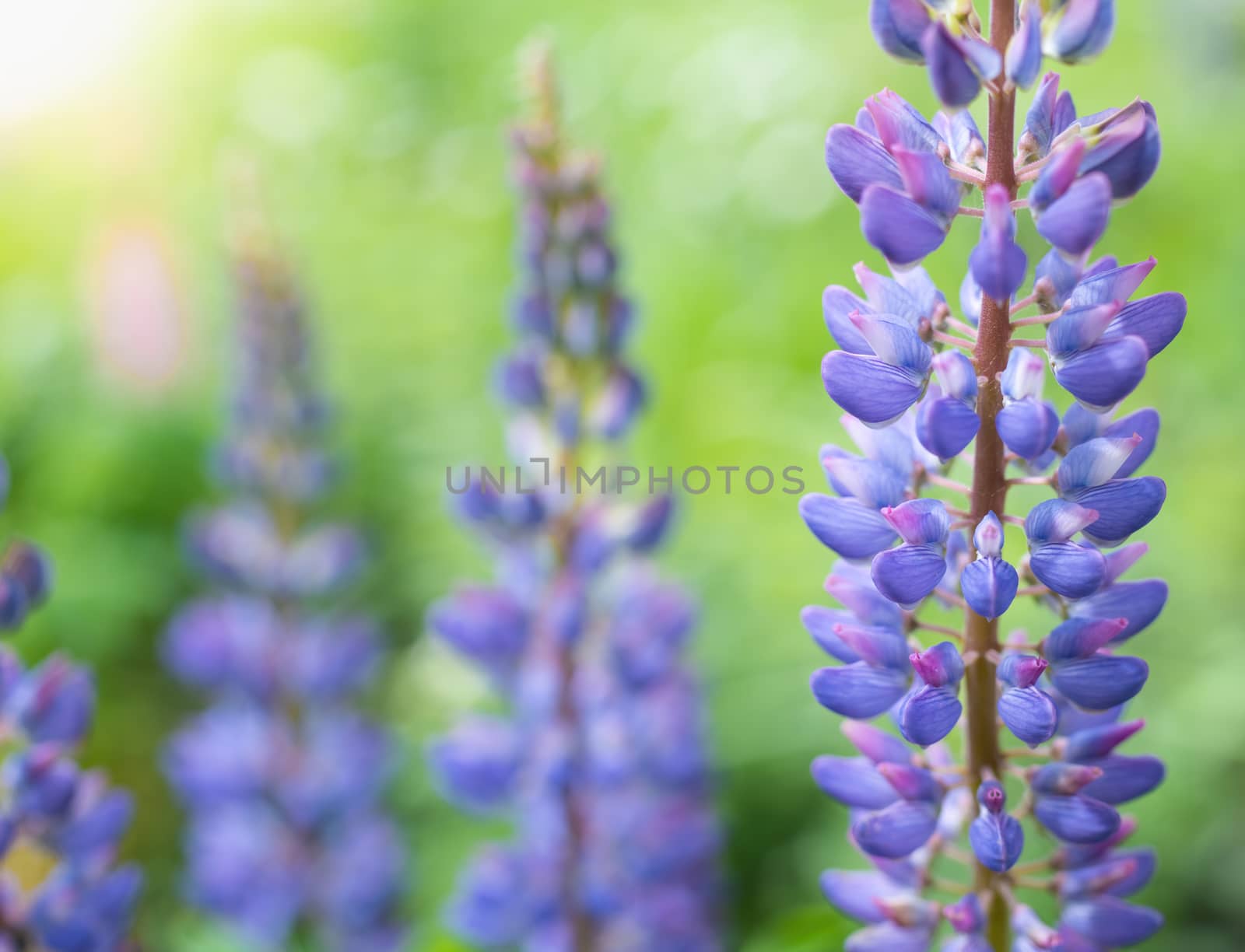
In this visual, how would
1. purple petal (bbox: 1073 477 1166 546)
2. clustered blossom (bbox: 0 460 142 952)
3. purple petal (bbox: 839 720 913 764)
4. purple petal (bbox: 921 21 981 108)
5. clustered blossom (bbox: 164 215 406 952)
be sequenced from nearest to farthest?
1. purple petal (bbox: 921 21 981 108)
2. purple petal (bbox: 1073 477 1166 546)
3. purple petal (bbox: 839 720 913 764)
4. clustered blossom (bbox: 0 460 142 952)
5. clustered blossom (bbox: 164 215 406 952)

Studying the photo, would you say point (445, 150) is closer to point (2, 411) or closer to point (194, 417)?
point (194, 417)

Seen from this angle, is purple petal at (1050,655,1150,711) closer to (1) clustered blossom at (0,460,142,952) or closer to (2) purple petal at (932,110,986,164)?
(2) purple petal at (932,110,986,164)

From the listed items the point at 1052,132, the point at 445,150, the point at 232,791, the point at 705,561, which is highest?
the point at 445,150

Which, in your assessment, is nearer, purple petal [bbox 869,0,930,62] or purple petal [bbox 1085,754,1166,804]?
purple petal [bbox 869,0,930,62]

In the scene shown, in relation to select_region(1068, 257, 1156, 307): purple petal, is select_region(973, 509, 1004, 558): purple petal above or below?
below

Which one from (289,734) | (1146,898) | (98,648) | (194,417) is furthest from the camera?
(194,417)

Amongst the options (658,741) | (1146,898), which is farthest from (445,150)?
(1146,898)

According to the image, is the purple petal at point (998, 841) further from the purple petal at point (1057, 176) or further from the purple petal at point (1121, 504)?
the purple petal at point (1057, 176)

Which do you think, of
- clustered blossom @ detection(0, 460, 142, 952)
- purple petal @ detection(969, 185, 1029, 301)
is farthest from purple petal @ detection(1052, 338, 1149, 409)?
clustered blossom @ detection(0, 460, 142, 952)
